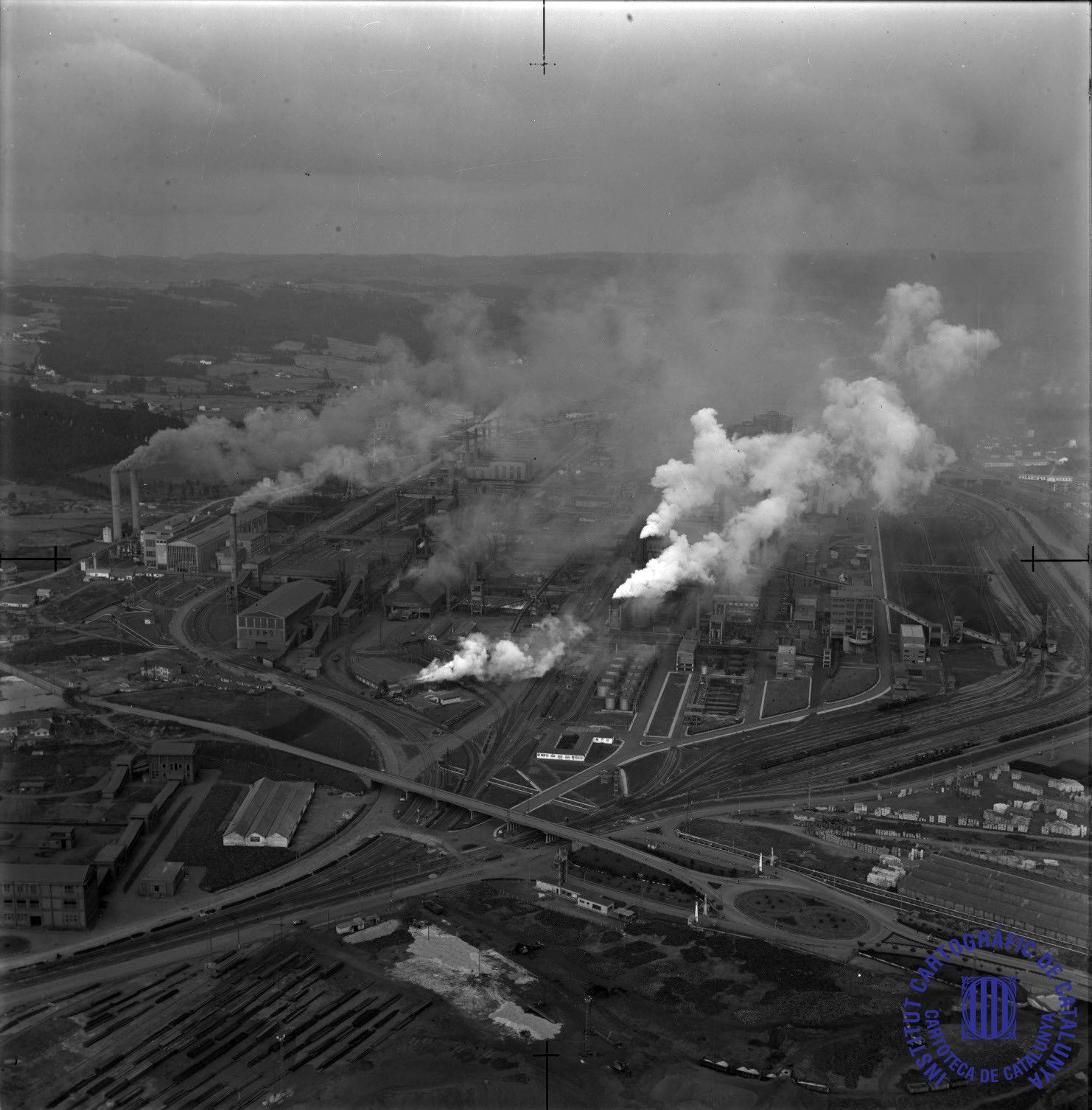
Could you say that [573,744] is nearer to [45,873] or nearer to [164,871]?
[164,871]

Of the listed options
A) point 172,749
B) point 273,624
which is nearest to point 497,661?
point 273,624

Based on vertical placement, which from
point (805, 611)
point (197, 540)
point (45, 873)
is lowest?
point (45, 873)

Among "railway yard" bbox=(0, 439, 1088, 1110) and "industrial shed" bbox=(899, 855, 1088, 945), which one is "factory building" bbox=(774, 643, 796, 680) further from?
"industrial shed" bbox=(899, 855, 1088, 945)

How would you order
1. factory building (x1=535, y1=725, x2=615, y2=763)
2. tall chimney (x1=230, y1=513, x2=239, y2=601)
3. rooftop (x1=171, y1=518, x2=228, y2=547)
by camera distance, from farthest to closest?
1. rooftop (x1=171, y1=518, x2=228, y2=547)
2. tall chimney (x1=230, y1=513, x2=239, y2=601)
3. factory building (x1=535, y1=725, x2=615, y2=763)

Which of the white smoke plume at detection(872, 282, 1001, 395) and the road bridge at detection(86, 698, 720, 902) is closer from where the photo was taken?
the road bridge at detection(86, 698, 720, 902)

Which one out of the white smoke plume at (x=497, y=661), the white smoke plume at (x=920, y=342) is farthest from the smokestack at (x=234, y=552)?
the white smoke plume at (x=920, y=342)

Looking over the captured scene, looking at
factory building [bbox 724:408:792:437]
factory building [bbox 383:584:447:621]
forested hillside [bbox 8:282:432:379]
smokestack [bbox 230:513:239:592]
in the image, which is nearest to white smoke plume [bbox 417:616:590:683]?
factory building [bbox 383:584:447:621]
